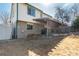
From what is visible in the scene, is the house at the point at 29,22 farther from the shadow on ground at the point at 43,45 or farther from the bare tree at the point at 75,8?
the bare tree at the point at 75,8

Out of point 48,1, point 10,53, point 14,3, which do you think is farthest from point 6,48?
point 48,1

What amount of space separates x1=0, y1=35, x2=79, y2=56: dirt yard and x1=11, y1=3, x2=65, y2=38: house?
17 centimetres

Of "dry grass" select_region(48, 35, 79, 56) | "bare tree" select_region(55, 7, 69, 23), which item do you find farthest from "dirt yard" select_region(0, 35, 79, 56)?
A: "bare tree" select_region(55, 7, 69, 23)

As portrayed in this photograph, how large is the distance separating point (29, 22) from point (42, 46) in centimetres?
62

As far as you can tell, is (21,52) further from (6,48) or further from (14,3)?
(14,3)

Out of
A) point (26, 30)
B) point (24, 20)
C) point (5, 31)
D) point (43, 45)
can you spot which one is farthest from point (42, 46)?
point (5, 31)

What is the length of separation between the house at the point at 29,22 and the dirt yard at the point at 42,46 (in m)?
0.17

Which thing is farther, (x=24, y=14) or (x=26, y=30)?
(x=24, y=14)

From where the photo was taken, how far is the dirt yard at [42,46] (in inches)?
161

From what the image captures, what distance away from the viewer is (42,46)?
4.22 meters

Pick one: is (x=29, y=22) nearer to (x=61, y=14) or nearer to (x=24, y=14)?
(x=24, y=14)

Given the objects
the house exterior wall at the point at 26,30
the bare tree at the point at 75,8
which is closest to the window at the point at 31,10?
the house exterior wall at the point at 26,30

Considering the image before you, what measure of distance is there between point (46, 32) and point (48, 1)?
65 centimetres

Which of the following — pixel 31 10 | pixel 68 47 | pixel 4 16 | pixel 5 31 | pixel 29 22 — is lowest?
pixel 68 47
